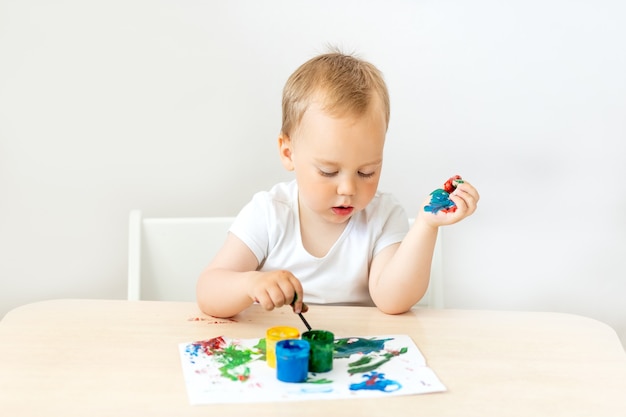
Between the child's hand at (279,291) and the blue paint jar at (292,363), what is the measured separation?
0.41 feet

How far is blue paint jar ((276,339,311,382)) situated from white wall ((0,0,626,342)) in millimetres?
946

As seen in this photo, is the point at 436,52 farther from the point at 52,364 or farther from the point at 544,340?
the point at 52,364

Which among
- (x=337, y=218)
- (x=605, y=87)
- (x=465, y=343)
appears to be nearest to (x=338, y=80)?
(x=337, y=218)

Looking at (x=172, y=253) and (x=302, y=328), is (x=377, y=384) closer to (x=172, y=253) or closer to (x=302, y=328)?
(x=302, y=328)

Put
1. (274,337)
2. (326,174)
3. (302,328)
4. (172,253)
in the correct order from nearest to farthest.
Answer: (274,337), (302,328), (326,174), (172,253)

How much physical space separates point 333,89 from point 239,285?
0.35 metres

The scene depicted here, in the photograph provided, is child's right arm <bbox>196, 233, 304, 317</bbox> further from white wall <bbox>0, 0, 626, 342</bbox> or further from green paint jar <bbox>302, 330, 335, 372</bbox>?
white wall <bbox>0, 0, 626, 342</bbox>

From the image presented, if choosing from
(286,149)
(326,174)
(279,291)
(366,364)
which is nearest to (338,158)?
(326,174)

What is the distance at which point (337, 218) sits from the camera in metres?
1.41

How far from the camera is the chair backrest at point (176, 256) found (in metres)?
1.59

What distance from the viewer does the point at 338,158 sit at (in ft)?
4.28

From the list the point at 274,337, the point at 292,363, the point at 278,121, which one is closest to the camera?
the point at 292,363

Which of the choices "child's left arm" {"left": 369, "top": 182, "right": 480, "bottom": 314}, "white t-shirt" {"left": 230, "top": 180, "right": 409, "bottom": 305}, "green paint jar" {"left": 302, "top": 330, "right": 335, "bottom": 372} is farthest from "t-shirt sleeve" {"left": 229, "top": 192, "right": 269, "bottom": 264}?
"green paint jar" {"left": 302, "top": 330, "right": 335, "bottom": 372}

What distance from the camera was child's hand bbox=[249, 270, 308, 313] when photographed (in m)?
1.15
